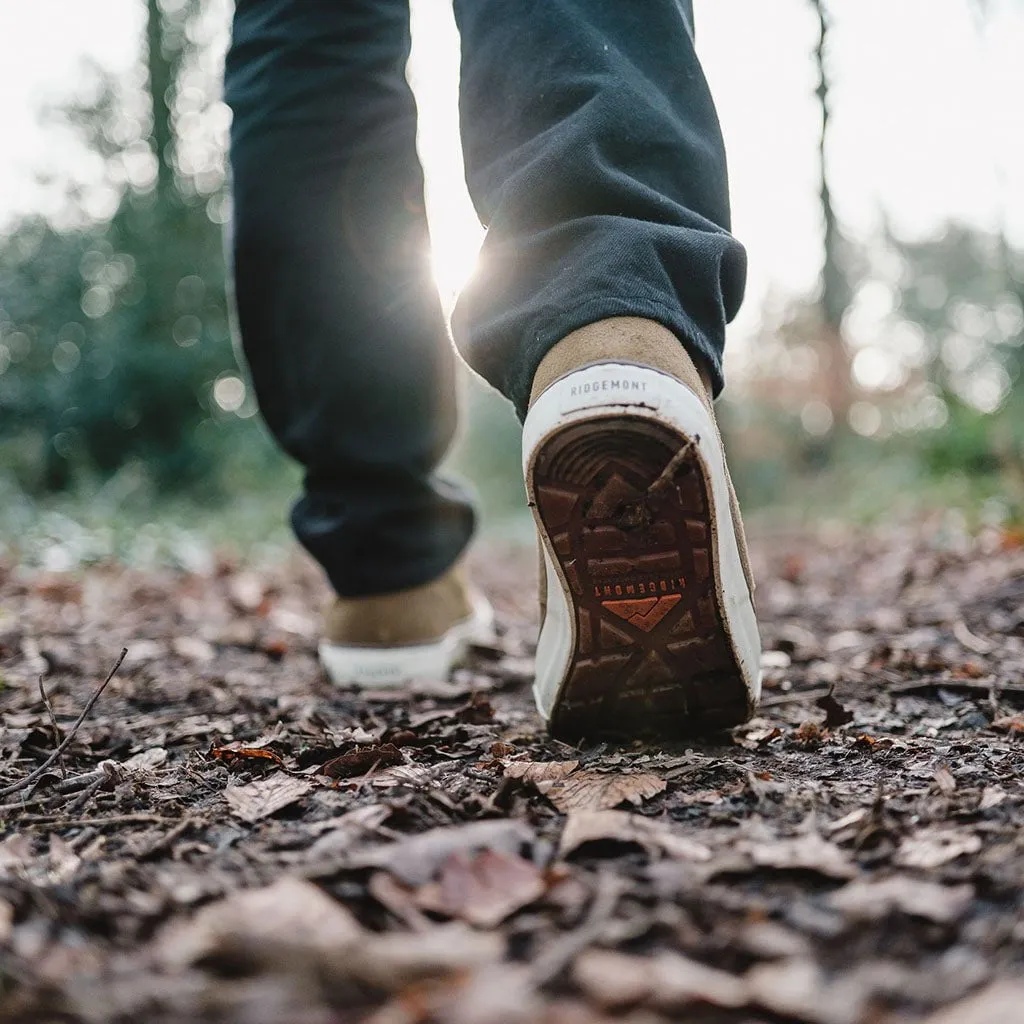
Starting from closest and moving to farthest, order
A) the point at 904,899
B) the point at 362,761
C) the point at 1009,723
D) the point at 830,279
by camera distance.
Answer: the point at 904,899
the point at 362,761
the point at 1009,723
the point at 830,279

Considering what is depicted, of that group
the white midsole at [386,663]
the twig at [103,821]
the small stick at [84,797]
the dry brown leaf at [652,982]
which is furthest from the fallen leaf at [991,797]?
the white midsole at [386,663]

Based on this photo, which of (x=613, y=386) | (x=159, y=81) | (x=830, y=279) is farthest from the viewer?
(x=830, y=279)

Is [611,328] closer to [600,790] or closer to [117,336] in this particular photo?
[600,790]

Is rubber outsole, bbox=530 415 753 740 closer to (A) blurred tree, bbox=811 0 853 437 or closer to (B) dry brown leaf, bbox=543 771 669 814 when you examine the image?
(B) dry brown leaf, bbox=543 771 669 814

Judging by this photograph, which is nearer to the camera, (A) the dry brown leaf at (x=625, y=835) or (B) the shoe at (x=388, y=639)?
(A) the dry brown leaf at (x=625, y=835)

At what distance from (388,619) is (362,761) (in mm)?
717

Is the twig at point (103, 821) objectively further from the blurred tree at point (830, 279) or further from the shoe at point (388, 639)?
the blurred tree at point (830, 279)

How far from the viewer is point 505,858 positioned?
2.61 ft

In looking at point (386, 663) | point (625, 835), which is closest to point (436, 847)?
point (625, 835)

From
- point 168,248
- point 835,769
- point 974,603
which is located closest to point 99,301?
point 168,248

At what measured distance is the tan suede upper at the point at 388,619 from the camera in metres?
1.91

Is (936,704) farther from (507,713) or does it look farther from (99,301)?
(99,301)

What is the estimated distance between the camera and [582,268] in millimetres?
1158

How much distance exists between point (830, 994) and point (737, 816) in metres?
0.34
